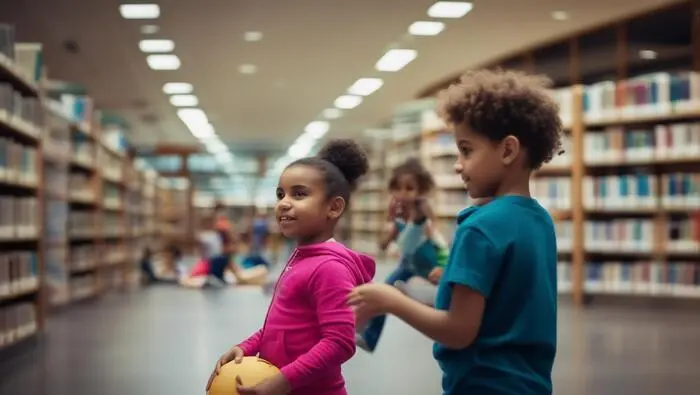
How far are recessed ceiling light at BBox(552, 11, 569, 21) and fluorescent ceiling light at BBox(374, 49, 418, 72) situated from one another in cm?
220

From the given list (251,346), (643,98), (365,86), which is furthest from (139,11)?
(251,346)

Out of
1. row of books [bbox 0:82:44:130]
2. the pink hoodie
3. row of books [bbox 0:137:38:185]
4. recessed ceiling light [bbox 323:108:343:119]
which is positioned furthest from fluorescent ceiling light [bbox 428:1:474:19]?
recessed ceiling light [bbox 323:108:343:119]

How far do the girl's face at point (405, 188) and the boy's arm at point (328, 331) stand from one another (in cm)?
242

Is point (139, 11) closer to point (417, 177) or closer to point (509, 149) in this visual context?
point (417, 177)

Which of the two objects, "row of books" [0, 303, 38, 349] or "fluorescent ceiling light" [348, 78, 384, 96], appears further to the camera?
"fluorescent ceiling light" [348, 78, 384, 96]

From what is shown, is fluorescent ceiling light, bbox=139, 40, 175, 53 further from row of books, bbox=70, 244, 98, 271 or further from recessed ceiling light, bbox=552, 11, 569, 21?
recessed ceiling light, bbox=552, 11, 569, 21

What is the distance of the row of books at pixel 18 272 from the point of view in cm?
515

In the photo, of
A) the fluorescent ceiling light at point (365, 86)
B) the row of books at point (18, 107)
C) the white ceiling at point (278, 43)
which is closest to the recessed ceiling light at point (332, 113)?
the white ceiling at point (278, 43)

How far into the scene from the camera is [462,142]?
1.54 m

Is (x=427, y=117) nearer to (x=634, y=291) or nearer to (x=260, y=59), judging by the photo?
(x=260, y=59)

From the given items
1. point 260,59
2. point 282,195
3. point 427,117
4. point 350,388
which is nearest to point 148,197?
point 260,59

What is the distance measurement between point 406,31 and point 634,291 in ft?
11.3

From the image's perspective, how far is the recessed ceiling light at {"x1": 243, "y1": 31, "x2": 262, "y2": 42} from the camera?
9828 mm

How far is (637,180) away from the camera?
8281mm
